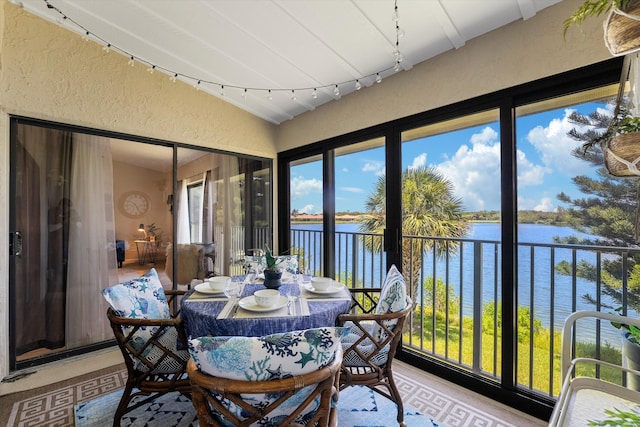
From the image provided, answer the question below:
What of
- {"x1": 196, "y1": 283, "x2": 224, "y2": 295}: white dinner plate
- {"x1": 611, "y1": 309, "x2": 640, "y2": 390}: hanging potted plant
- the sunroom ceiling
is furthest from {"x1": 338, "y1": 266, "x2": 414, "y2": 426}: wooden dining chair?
the sunroom ceiling

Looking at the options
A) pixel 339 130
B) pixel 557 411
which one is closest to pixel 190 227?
pixel 339 130

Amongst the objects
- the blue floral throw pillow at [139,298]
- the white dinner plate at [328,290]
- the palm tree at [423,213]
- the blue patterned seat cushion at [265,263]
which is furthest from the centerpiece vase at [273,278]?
the palm tree at [423,213]

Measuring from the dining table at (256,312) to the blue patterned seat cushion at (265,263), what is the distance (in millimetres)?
667

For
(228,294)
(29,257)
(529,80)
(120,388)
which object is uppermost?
(529,80)

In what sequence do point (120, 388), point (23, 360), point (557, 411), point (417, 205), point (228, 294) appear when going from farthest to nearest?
point (417, 205)
point (23, 360)
point (120, 388)
point (228, 294)
point (557, 411)

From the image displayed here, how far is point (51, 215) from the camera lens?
257 cm

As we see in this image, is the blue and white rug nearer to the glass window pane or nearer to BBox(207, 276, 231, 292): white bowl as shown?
BBox(207, 276, 231, 292): white bowl

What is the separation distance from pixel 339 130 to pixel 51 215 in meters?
2.98

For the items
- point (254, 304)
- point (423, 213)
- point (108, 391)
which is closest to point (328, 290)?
point (254, 304)

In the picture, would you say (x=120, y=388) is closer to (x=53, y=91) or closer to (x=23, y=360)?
(x=23, y=360)

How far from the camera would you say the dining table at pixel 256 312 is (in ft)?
5.10

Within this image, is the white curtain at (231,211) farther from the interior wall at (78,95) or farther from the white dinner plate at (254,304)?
the white dinner plate at (254,304)

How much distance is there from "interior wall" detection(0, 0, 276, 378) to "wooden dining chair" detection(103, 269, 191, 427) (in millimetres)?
1500

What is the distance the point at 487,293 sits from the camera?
8.63 ft
